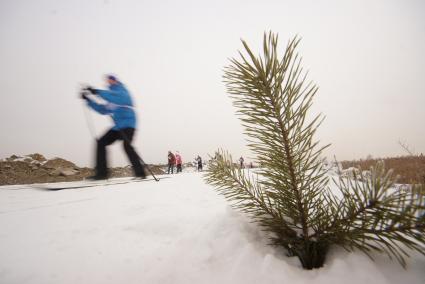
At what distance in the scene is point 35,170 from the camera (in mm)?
14820

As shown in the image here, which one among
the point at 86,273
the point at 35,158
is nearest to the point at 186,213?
the point at 86,273

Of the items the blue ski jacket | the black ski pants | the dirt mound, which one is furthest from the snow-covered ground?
the dirt mound

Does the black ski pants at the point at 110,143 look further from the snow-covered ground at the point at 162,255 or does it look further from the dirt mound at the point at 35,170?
the dirt mound at the point at 35,170

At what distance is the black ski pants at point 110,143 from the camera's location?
4973 millimetres

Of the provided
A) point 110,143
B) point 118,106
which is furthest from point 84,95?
point 110,143

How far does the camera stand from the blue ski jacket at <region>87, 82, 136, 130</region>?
206 inches

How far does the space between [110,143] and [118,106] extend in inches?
37.9

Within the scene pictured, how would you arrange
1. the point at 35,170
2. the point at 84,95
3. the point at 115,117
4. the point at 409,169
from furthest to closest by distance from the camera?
the point at 35,170, the point at 409,169, the point at 115,117, the point at 84,95

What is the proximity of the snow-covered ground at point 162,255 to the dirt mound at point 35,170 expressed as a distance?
12.3 metres

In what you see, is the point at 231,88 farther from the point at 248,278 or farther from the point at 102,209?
the point at 102,209

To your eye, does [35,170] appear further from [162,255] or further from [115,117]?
[162,255]

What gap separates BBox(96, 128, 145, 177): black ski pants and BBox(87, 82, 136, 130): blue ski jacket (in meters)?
0.15

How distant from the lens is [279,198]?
1033mm

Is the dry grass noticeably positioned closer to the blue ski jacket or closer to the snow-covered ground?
the snow-covered ground
